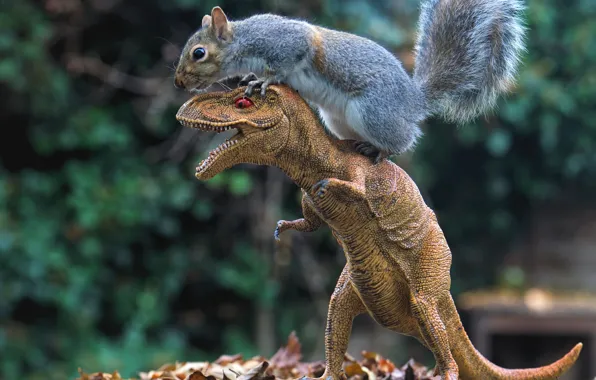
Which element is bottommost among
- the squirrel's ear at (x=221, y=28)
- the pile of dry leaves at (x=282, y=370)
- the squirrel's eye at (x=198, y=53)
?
the pile of dry leaves at (x=282, y=370)

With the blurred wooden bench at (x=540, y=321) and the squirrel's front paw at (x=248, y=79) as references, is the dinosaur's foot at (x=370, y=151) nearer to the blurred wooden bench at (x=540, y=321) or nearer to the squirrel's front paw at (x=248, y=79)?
the squirrel's front paw at (x=248, y=79)

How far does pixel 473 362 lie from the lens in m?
1.44

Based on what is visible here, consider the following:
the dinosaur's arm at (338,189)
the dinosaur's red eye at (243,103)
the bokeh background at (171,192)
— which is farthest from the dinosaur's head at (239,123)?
the bokeh background at (171,192)

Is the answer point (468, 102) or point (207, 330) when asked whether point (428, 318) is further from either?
point (207, 330)

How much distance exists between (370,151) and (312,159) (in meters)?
0.13

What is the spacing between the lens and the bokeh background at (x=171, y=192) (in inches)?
119

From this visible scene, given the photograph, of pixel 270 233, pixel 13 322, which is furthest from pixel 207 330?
pixel 13 322

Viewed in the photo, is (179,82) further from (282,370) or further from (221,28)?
(282,370)

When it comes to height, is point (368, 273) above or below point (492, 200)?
above

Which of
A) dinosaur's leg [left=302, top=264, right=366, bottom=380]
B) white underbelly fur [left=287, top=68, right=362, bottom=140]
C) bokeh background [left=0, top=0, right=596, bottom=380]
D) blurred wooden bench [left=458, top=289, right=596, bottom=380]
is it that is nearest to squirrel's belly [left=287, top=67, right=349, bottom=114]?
white underbelly fur [left=287, top=68, right=362, bottom=140]

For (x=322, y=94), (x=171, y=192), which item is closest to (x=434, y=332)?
(x=322, y=94)

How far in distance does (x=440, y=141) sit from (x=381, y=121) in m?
2.35

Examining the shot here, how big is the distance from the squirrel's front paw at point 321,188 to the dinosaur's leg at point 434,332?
27 centimetres

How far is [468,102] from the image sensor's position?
1.46m
